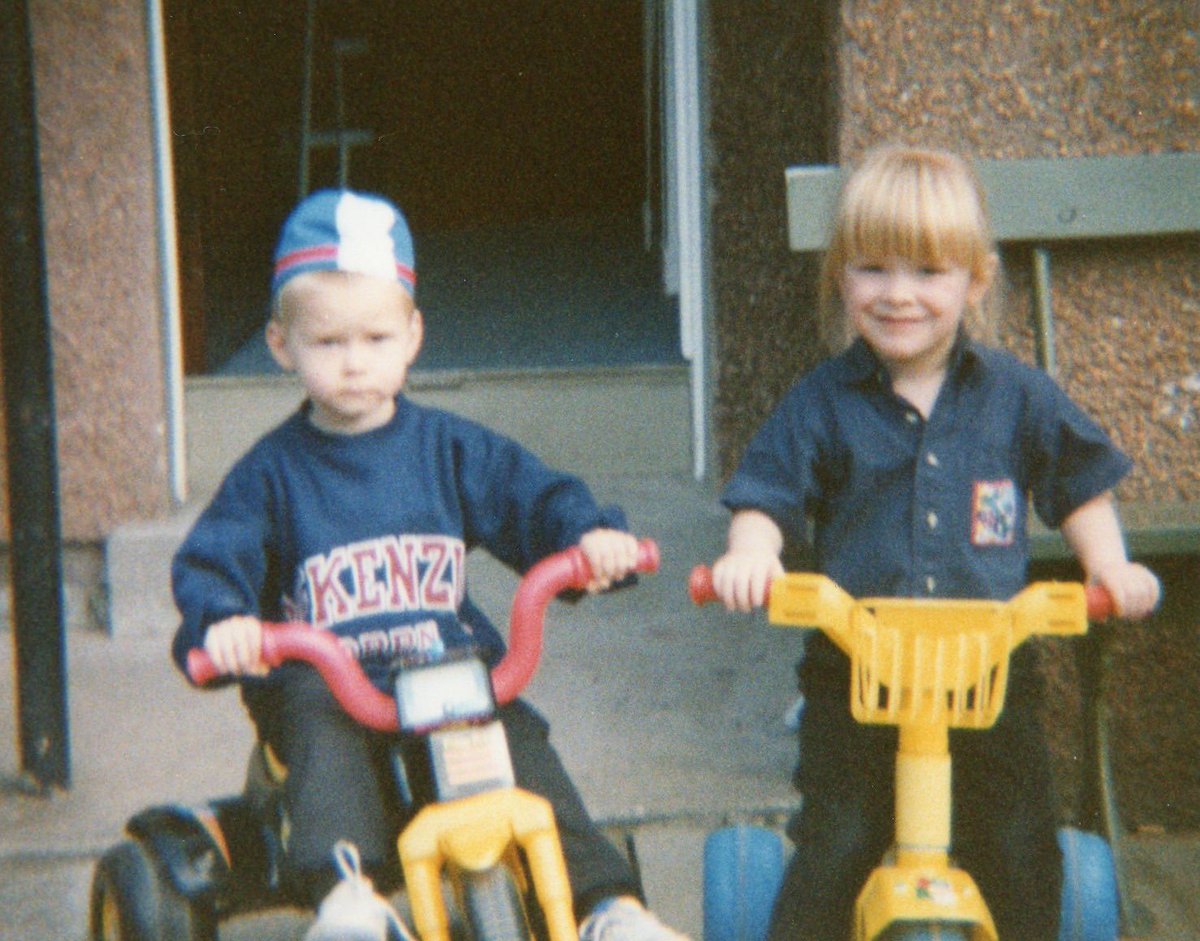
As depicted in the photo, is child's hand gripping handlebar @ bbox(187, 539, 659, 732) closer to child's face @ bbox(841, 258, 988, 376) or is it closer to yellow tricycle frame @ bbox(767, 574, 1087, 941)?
yellow tricycle frame @ bbox(767, 574, 1087, 941)

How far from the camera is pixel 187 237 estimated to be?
503cm

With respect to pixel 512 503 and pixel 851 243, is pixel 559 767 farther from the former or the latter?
pixel 851 243

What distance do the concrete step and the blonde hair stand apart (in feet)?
8.63

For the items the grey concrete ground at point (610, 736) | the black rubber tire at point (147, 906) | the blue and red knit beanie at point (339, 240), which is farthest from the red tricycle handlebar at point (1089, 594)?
the grey concrete ground at point (610, 736)

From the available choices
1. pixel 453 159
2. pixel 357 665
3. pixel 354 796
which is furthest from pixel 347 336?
pixel 453 159

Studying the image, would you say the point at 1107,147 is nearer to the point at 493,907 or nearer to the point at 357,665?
the point at 357,665

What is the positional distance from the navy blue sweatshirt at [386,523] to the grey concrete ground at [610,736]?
898 mm

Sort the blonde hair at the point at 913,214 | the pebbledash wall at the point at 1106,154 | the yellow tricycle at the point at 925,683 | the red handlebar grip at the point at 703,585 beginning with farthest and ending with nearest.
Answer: the pebbledash wall at the point at 1106,154 < the blonde hair at the point at 913,214 < the red handlebar grip at the point at 703,585 < the yellow tricycle at the point at 925,683

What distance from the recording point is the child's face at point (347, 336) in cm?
228

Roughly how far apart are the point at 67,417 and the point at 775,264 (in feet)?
6.83

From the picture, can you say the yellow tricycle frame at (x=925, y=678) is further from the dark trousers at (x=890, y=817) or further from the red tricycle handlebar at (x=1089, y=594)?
the dark trousers at (x=890, y=817)

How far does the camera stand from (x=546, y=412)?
4938 mm

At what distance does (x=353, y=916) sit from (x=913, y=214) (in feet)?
3.99

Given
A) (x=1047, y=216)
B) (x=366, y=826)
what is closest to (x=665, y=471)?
(x=1047, y=216)
